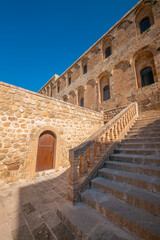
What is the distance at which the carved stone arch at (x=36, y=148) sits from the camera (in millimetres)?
4414

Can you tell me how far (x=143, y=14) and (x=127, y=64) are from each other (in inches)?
182

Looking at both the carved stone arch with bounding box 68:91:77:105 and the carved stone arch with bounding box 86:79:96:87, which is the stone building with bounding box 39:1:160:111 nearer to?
the carved stone arch with bounding box 86:79:96:87

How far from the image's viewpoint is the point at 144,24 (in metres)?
9.12

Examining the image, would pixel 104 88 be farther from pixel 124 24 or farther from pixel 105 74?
pixel 124 24

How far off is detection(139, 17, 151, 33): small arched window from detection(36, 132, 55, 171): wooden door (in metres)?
11.8

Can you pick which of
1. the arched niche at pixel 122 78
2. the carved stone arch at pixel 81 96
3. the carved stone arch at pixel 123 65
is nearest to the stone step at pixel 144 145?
the arched niche at pixel 122 78

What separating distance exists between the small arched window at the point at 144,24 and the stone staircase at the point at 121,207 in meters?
11.2

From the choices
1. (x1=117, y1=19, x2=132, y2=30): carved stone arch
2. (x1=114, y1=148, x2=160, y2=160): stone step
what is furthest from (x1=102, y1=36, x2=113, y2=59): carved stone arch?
(x1=114, y1=148, x2=160, y2=160): stone step

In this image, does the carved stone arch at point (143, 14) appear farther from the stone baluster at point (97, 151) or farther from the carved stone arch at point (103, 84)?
the stone baluster at point (97, 151)

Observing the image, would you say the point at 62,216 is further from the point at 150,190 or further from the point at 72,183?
the point at 150,190

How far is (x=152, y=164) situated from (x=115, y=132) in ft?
5.69

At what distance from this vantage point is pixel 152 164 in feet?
8.62

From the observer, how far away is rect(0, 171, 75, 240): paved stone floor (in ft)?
5.73

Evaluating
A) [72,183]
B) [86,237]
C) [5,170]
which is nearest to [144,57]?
[72,183]
